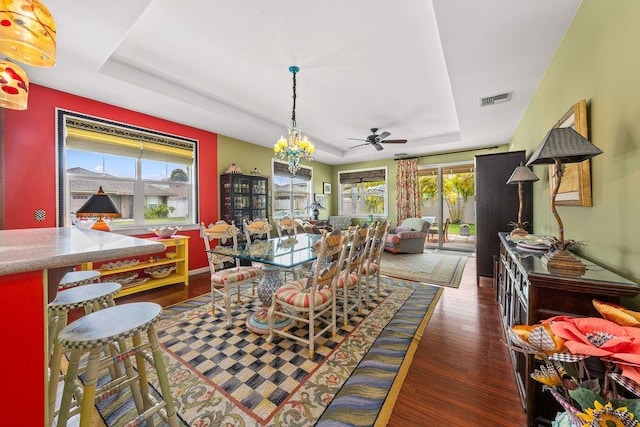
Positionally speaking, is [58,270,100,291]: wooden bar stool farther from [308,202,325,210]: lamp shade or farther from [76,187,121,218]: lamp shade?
[308,202,325,210]: lamp shade

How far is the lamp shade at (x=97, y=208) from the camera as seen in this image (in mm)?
2342

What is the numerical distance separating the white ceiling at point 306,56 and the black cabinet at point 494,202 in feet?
2.70

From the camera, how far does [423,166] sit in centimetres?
690

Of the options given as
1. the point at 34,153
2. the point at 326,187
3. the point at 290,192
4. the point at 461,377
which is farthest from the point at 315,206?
the point at 461,377

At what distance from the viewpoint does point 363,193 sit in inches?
322

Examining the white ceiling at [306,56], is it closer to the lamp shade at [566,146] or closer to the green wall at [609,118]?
the green wall at [609,118]

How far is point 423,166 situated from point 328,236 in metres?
5.90

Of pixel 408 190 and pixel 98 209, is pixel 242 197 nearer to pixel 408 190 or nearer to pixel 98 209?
pixel 98 209

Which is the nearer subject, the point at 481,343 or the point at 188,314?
the point at 481,343

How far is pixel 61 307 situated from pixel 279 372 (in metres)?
1.37

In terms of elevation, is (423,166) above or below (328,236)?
above

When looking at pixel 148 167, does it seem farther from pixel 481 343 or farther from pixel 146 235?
pixel 481 343

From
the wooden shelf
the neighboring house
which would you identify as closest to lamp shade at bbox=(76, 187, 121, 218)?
the wooden shelf

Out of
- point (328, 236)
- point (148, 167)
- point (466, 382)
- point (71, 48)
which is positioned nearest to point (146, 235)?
point (148, 167)
